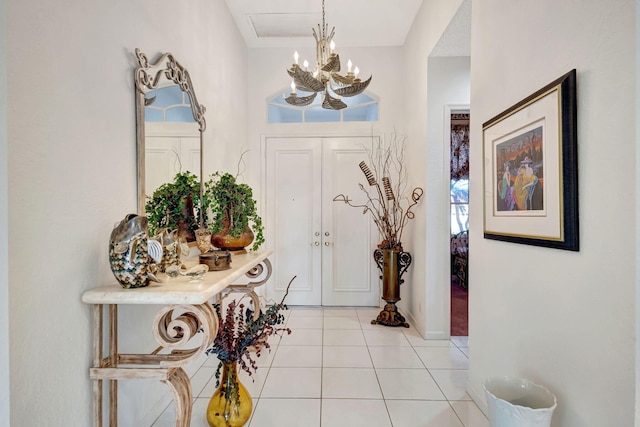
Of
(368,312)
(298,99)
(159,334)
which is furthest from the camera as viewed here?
(368,312)

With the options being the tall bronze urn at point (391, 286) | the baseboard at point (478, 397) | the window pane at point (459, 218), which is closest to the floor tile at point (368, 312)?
the tall bronze urn at point (391, 286)

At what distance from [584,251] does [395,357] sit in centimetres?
201

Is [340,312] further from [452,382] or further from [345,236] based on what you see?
[452,382]

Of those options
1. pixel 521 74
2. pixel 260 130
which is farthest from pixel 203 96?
pixel 521 74

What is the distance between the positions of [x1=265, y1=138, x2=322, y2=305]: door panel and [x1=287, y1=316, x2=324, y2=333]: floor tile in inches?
18.2

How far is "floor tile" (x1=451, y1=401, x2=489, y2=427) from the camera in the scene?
197 cm

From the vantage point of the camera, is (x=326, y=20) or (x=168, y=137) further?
(x=326, y=20)

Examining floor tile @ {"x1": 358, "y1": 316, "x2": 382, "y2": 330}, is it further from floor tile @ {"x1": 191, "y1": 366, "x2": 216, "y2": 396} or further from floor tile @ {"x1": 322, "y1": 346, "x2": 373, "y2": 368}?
floor tile @ {"x1": 191, "y1": 366, "x2": 216, "y2": 396}

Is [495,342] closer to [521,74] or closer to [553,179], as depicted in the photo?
[553,179]

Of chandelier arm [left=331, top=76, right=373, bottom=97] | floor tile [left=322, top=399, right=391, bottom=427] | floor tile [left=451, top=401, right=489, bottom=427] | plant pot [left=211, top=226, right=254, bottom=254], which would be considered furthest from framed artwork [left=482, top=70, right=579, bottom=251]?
plant pot [left=211, top=226, right=254, bottom=254]

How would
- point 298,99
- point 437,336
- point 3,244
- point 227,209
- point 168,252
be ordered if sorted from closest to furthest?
point 3,244, point 168,252, point 227,209, point 298,99, point 437,336

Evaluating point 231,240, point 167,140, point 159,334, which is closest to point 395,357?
point 231,240

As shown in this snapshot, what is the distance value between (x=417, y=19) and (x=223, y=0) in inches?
80.2

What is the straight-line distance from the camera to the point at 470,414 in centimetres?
207
